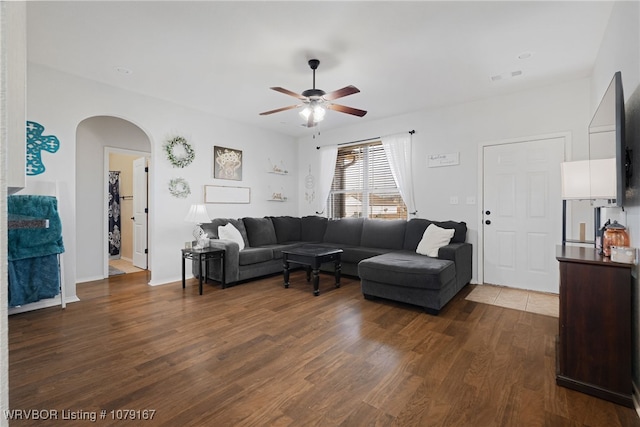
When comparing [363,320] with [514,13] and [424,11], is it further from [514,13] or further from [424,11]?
[514,13]

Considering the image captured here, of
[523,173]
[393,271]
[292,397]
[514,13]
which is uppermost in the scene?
[514,13]

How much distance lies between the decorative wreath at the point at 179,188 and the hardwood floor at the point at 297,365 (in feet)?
5.60

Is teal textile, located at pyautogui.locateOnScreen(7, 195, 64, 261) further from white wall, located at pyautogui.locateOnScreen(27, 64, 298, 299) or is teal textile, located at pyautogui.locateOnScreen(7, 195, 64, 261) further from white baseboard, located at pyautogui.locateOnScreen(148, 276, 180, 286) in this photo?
white baseboard, located at pyautogui.locateOnScreen(148, 276, 180, 286)

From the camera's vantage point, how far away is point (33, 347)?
2.37 metres

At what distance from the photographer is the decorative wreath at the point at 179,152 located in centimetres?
442

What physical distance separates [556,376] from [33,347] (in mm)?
3798

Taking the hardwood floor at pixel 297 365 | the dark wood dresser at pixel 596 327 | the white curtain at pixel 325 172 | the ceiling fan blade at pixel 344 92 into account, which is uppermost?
the ceiling fan blade at pixel 344 92

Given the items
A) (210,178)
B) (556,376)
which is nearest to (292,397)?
(556,376)

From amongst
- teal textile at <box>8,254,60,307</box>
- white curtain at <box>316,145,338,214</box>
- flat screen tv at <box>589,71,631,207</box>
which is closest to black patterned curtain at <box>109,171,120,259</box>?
teal textile at <box>8,254,60,307</box>

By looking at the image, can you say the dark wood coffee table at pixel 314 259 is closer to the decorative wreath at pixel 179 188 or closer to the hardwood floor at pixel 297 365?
the hardwood floor at pixel 297 365

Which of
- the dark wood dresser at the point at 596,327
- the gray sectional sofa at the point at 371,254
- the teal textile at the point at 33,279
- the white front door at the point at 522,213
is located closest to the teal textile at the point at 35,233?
the teal textile at the point at 33,279

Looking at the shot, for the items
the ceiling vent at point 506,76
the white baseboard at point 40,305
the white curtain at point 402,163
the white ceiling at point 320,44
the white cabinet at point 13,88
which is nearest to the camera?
the white cabinet at point 13,88

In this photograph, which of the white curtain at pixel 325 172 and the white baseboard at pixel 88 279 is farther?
the white curtain at pixel 325 172

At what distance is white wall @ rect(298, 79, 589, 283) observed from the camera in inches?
145
